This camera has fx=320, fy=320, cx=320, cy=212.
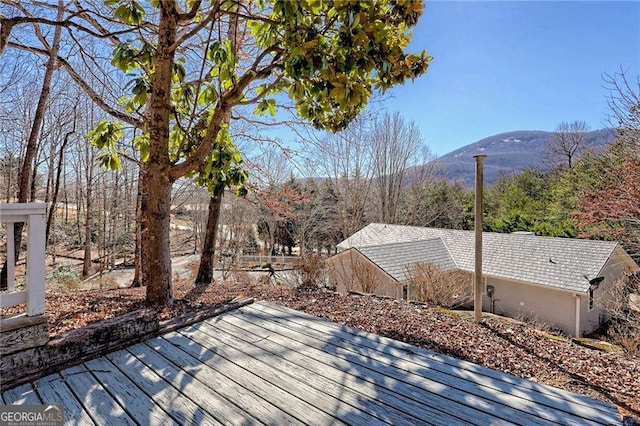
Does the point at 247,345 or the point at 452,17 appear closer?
the point at 247,345

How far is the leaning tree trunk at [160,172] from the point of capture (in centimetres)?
339

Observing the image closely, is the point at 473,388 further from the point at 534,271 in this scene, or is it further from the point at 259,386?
the point at 534,271

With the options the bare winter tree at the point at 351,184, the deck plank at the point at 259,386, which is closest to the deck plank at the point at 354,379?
the deck plank at the point at 259,386

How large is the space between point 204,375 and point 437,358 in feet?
5.24

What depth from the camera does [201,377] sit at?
196 cm

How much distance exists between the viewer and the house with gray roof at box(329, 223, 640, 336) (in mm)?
9578

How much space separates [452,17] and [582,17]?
2953 millimetres

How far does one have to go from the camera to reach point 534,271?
10656mm

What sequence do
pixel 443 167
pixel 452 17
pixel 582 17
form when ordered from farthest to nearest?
pixel 443 167 → pixel 582 17 → pixel 452 17

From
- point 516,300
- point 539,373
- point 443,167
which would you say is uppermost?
point 443,167

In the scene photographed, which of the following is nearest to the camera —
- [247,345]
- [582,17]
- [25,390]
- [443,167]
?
[25,390]

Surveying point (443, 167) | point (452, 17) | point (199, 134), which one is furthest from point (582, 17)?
point (443, 167)

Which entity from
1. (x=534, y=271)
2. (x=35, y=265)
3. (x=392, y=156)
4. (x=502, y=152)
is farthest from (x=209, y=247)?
(x=502, y=152)

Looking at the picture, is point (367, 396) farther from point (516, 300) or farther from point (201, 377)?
point (516, 300)
